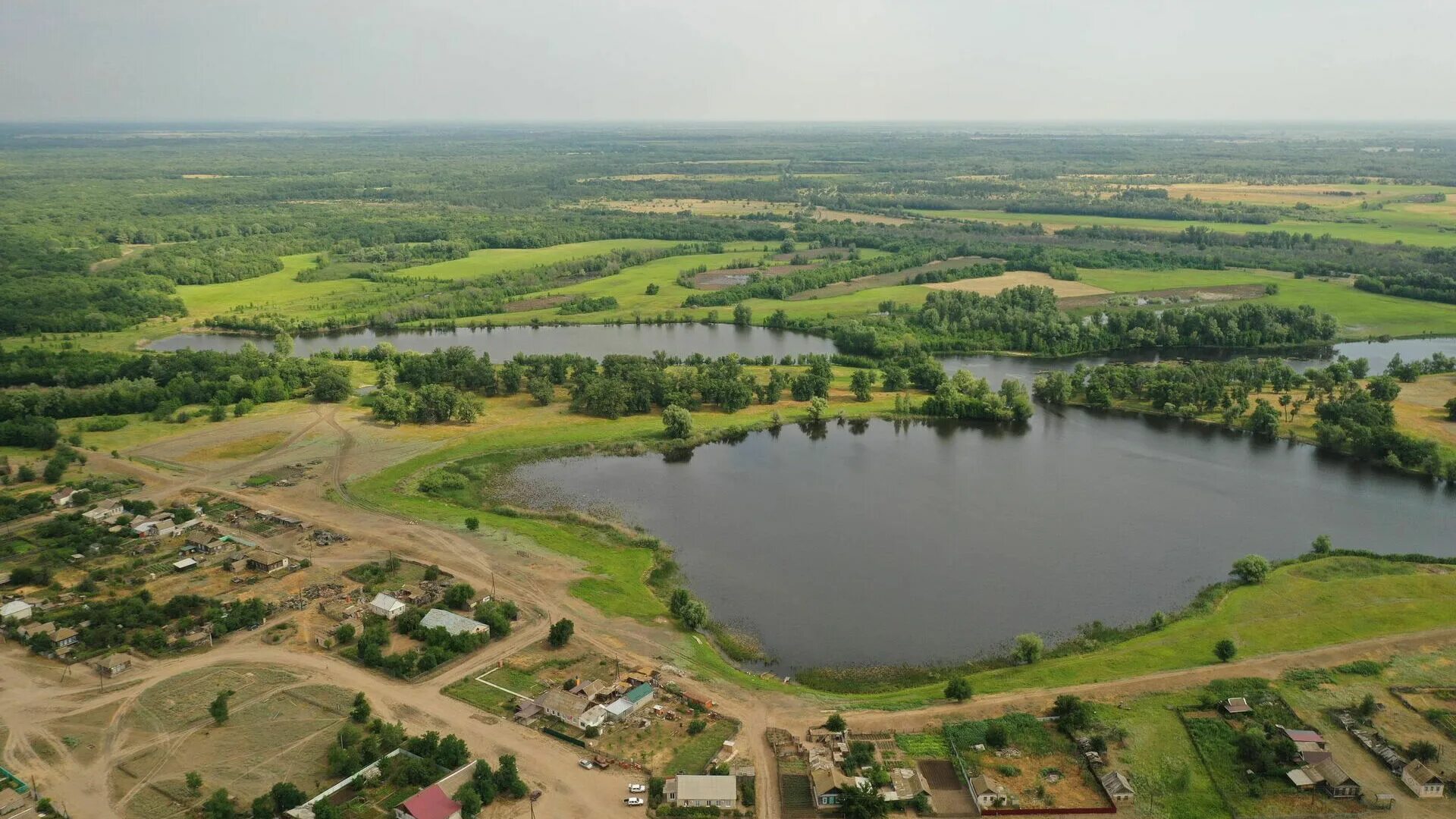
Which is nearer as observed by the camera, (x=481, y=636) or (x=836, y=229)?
(x=481, y=636)

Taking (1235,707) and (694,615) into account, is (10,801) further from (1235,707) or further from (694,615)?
(1235,707)

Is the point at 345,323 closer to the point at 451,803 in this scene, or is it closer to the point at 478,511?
the point at 478,511

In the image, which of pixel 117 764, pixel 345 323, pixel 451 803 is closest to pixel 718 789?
pixel 451 803

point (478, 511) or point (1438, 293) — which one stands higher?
point (1438, 293)

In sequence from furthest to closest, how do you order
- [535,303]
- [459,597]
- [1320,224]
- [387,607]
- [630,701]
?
[1320,224], [535,303], [459,597], [387,607], [630,701]

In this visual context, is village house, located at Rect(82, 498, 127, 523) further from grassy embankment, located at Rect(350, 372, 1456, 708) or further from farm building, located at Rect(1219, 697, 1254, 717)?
farm building, located at Rect(1219, 697, 1254, 717)

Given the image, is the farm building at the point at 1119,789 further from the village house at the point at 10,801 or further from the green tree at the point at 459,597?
the village house at the point at 10,801

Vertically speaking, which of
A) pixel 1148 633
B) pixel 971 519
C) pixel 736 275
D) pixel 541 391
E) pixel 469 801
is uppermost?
pixel 736 275

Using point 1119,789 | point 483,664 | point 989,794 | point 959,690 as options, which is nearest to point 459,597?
point 483,664
